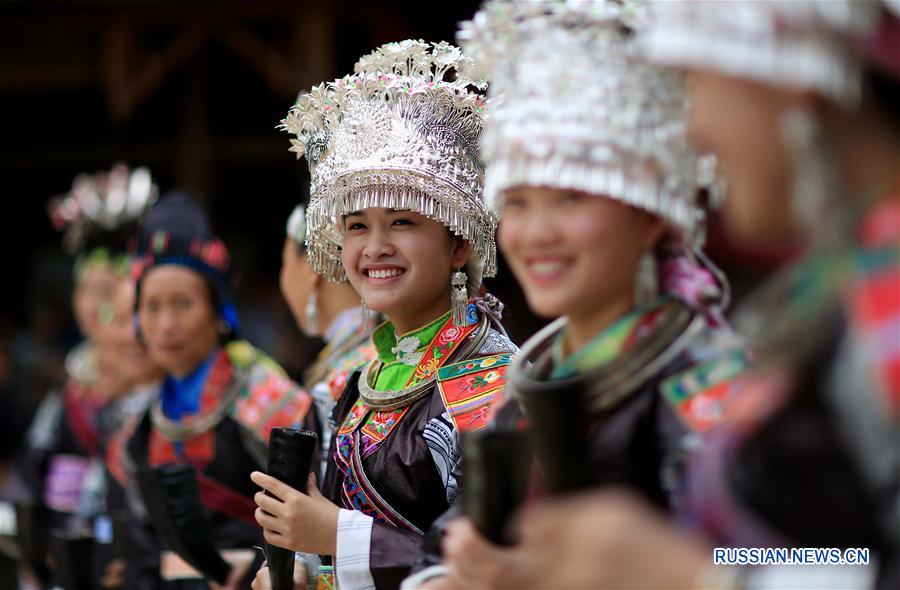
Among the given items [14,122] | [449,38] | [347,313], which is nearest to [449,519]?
[347,313]

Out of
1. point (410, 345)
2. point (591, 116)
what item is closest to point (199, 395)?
point (410, 345)

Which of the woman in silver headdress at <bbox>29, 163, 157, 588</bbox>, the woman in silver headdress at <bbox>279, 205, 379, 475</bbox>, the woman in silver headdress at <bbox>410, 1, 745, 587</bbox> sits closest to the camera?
the woman in silver headdress at <bbox>410, 1, 745, 587</bbox>

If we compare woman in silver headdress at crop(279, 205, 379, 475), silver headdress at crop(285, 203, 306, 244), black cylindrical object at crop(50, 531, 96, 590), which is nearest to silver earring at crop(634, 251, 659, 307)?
woman in silver headdress at crop(279, 205, 379, 475)

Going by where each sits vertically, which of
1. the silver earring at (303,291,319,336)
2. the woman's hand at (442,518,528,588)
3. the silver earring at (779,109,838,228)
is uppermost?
the silver earring at (303,291,319,336)

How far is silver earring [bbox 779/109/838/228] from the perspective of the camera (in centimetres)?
137

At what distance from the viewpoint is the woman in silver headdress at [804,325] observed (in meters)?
1.33

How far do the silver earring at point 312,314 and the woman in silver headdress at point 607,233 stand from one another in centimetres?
188

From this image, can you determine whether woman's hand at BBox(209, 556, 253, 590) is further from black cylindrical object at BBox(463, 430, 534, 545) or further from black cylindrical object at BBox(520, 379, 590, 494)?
black cylindrical object at BBox(520, 379, 590, 494)

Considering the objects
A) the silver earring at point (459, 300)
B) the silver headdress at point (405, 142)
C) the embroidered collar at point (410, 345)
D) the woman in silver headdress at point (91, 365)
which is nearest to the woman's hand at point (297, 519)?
the embroidered collar at point (410, 345)

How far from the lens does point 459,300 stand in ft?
8.57

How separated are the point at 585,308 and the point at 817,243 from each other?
1.65 ft

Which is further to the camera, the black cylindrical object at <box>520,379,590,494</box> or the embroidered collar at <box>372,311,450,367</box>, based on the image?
the embroidered collar at <box>372,311,450,367</box>

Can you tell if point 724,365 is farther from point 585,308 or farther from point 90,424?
point 90,424

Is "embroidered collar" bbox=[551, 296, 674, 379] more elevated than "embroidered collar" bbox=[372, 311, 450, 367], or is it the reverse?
"embroidered collar" bbox=[372, 311, 450, 367]
